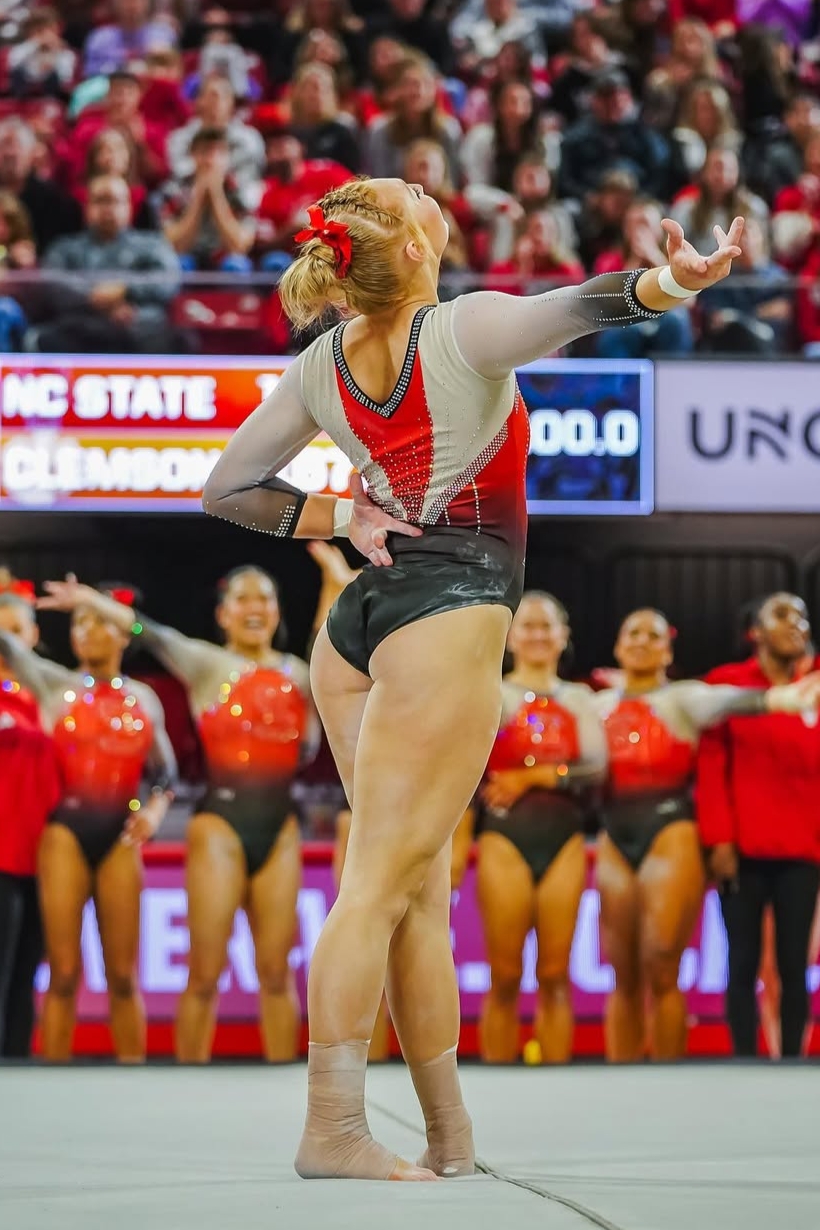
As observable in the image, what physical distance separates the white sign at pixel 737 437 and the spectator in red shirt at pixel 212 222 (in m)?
1.96

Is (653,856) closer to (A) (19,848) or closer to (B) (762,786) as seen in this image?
(B) (762,786)

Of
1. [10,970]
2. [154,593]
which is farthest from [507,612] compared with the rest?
[154,593]

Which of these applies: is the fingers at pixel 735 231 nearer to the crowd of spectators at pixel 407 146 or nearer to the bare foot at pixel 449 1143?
the bare foot at pixel 449 1143

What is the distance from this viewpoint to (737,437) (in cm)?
739

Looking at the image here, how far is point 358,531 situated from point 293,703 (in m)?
3.25

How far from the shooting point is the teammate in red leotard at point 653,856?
5.78 meters

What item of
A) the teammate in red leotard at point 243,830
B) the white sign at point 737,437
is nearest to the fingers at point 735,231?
the teammate in red leotard at point 243,830

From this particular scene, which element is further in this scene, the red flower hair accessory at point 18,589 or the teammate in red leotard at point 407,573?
the red flower hair accessory at point 18,589

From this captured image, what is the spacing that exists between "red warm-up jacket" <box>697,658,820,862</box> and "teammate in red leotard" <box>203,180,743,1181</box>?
328 cm

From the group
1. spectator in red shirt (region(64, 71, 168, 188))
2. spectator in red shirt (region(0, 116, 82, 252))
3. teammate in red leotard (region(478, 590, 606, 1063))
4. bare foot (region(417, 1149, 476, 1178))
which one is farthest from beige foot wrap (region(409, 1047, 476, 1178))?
spectator in red shirt (region(64, 71, 168, 188))

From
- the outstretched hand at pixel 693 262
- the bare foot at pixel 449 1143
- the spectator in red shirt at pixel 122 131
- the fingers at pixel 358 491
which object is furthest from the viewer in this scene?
the spectator in red shirt at pixel 122 131

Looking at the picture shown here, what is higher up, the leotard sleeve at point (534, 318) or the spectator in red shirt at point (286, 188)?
the spectator in red shirt at point (286, 188)

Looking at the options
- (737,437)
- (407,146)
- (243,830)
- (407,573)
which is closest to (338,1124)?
(407,573)

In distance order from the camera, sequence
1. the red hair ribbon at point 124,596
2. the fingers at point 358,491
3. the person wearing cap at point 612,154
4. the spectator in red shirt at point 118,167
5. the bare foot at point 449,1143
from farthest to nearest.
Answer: the person wearing cap at point 612,154
the spectator in red shirt at point 118,167
the red hair ribbon at point 124,596
the fingers at point 358,491
the bare foot at point 449,1143
